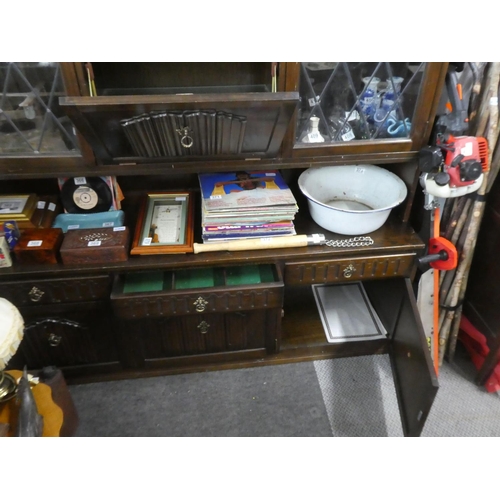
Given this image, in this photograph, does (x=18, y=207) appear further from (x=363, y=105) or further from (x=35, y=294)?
(x=363, y=105)

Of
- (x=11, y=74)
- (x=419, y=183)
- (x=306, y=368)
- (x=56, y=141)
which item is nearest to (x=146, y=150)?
(x=56, y=141)

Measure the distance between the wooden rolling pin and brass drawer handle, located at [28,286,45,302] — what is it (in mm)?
522

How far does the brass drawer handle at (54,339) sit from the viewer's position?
4.87ft

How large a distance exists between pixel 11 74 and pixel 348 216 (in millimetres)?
1081

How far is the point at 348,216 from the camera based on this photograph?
141 centimetres

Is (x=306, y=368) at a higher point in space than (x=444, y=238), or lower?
lower

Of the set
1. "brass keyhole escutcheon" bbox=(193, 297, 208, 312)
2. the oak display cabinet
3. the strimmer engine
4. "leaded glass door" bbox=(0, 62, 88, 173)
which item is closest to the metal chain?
the oak display cabinet

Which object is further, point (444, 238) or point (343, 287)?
point (343, 287)

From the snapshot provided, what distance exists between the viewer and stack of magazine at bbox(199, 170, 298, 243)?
138cm

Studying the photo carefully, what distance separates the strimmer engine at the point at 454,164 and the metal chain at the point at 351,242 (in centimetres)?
26

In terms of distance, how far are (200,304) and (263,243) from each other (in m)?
0.30

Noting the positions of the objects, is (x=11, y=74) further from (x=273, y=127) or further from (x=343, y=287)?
(x=343, y=287)

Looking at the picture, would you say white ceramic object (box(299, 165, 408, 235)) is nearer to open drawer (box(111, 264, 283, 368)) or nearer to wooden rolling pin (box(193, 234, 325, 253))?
wooden rolling pin (box(193, 234, 325, 253))

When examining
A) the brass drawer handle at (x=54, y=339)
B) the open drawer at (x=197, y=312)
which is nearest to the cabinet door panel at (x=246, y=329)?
the open drawer at (x=197, y=312)
